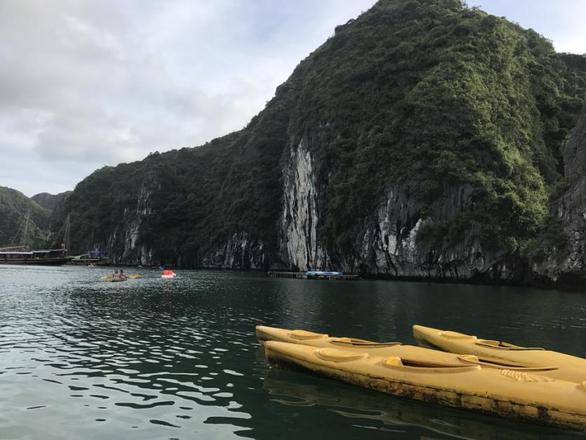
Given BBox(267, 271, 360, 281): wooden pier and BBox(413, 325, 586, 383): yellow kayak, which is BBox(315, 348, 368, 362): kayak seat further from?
BBox(267, 271, 360, 281): wooden pier

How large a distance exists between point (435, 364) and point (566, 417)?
312 centimetres

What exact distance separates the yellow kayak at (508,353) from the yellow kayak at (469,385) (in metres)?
1.52

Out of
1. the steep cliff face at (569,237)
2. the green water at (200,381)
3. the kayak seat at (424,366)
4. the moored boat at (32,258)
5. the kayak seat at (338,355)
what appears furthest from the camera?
the moored boat at (32,258)

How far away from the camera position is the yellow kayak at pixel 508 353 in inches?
459

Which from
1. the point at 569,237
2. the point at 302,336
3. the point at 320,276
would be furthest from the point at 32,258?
the point at 302,336

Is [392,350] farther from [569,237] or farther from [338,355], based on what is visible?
[569,237]

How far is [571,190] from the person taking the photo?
186ft

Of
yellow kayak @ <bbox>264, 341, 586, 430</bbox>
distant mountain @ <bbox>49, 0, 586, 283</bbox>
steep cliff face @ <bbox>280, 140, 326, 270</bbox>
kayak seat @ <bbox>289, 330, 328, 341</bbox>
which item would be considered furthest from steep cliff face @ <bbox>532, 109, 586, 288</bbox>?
yellow kayak @ <bbox>264, 341, 586, 430</bbox>

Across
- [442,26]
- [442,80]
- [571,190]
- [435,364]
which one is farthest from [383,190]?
[435,364]

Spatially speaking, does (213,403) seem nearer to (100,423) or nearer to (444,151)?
(100,423)

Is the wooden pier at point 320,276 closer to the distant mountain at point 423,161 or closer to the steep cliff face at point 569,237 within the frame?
the distant mountain at point 423,161

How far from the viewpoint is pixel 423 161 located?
76.1 meters

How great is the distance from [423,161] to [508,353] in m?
65.3

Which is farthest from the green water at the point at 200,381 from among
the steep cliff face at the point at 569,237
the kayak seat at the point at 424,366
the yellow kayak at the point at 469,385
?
the steep cliff face at the point at 569,237
